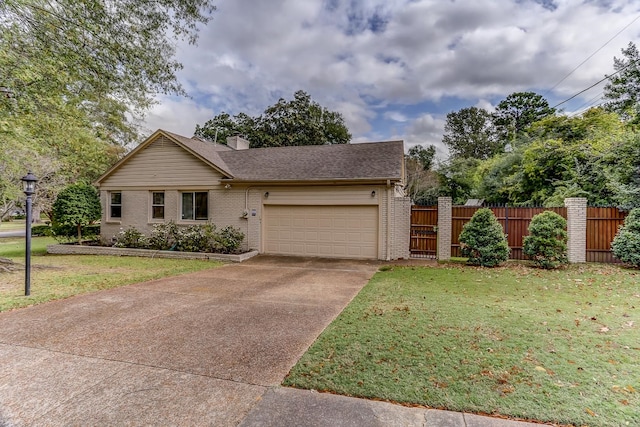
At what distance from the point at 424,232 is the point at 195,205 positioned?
9.02m

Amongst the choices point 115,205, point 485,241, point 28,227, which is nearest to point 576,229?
point 485,241

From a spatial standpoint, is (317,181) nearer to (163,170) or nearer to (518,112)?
(163,170)

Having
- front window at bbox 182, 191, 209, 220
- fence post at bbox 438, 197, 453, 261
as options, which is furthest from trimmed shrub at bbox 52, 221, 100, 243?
fence post at bbox 438, 197, 453, 261

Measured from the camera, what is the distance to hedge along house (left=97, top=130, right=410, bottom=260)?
1123cm

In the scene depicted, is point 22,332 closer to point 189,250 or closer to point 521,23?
point 189,250

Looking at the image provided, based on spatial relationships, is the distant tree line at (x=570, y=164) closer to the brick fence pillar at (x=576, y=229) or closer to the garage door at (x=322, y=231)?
the brick fence pillar at (x=576, y=229)

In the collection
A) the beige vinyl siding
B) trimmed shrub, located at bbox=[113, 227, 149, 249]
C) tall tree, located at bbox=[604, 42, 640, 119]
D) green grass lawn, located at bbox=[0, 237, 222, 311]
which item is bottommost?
green grass lawn, located at bbox=[0, 237, 222, 311]

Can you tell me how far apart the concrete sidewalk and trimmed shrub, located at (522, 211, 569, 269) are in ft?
21.1

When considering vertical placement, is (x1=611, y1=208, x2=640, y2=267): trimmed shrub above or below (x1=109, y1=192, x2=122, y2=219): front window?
below

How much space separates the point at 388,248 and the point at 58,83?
10240 millimetres

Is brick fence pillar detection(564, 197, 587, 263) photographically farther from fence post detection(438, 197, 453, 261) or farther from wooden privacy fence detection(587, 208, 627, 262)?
fence post detection(438, 197, 453, 261)

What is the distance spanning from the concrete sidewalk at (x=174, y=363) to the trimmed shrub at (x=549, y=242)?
6.43 meters

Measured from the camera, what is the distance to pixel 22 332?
4.38m

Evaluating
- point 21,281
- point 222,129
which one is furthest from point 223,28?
point 222,129
